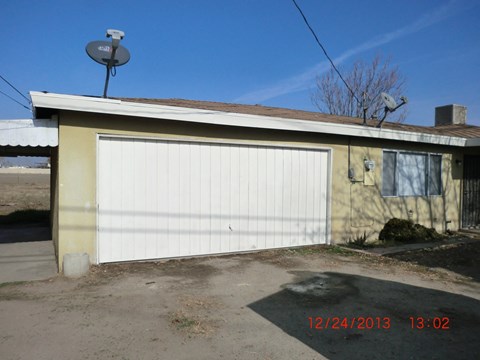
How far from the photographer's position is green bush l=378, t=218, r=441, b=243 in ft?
30.1

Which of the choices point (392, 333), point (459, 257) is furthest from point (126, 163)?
point (459, 257)

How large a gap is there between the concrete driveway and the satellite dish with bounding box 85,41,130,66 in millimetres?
3591

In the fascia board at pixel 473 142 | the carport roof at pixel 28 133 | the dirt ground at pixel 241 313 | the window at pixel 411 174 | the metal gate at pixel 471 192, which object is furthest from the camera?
the metal gate at pixel 471 192

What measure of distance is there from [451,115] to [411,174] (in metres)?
7.73

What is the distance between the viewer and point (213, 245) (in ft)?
23.5

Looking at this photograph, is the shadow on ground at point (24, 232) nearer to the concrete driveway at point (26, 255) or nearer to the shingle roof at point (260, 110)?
the concrete driveway at point (26, 255)

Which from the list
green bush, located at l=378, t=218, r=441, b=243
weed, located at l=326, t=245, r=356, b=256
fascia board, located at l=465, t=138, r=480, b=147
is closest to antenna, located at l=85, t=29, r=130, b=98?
weed, located at l=326, t=245, r=356, b=256

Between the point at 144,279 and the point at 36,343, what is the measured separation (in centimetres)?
210

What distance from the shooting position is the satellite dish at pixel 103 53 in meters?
6.73

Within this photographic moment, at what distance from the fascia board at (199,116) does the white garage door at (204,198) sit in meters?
0.50

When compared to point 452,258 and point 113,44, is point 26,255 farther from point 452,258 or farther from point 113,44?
point 452,258

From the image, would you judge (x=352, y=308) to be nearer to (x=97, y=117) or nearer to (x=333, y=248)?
(x=333, y=248)

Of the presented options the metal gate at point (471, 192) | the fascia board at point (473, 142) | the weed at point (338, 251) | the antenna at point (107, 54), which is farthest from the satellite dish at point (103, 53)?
the metal gate at point (471, 192)

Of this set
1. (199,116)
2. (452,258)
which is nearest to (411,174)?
(452,258)
